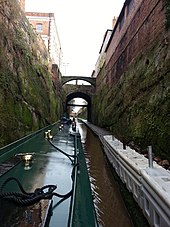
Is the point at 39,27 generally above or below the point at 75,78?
above

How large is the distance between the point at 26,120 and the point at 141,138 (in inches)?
163

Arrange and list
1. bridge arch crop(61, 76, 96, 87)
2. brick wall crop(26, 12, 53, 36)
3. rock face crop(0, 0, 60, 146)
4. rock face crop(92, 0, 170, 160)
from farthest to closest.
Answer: brick wall crop(26, 12, 53, 36) < bridge arch crop(61, 76, 96, 87) < rock face crop(0, 0, 60, 146) < rock face crop(92, 0, 170, 160)

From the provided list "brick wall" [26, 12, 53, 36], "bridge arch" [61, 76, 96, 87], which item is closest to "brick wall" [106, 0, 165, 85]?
"bridge arch" [61, 76, 96, 87]

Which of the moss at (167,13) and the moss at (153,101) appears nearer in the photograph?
the moss at (153,101)

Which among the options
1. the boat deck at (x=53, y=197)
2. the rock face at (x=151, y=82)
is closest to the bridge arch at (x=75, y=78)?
the rock face at (x=151, y=82)

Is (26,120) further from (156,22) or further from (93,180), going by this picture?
(156,22)

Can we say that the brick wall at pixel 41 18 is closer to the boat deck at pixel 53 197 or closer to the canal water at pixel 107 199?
the canal water at pixel 107 199

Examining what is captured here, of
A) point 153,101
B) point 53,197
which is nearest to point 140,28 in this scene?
point 153,101

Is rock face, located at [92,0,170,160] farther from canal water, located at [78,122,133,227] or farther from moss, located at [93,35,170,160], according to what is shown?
canal water, located at [78,122,133,227]

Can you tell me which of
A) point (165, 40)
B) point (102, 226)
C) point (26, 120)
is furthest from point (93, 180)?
point (165, 40)

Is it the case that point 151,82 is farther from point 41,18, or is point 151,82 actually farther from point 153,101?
point 41,18

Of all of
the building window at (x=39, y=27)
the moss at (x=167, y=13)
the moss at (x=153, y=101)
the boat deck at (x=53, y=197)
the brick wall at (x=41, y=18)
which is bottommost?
the boat deck at (x=53, y=197)

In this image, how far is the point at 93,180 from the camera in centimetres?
595

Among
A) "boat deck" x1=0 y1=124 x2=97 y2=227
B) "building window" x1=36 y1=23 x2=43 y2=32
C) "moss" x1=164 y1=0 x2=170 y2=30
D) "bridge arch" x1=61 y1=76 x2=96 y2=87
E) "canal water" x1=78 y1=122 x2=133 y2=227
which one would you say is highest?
"building window" x1=36 y1=23 x2=43 y2=32
